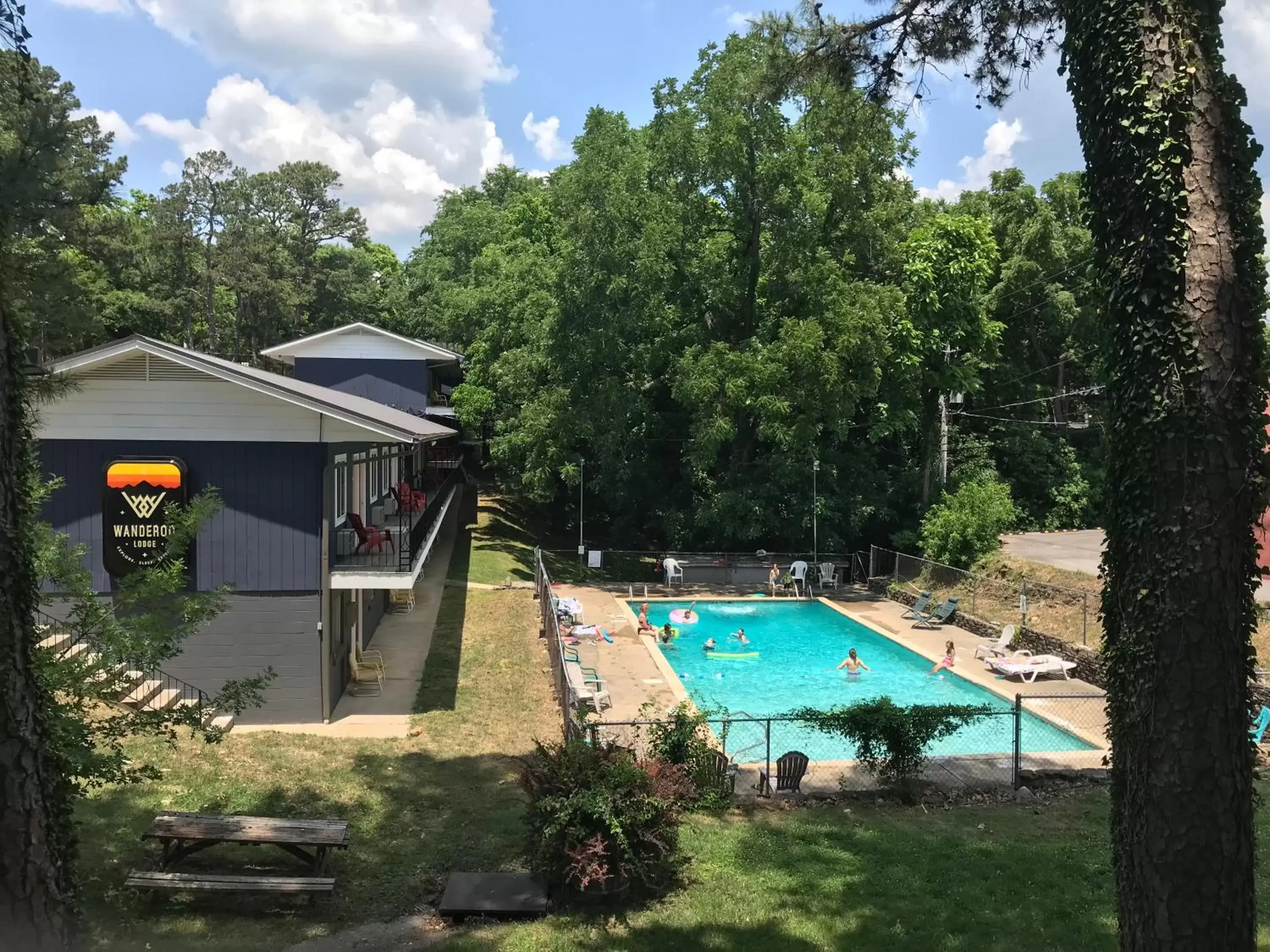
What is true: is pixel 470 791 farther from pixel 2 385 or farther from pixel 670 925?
A: pixel 2 385

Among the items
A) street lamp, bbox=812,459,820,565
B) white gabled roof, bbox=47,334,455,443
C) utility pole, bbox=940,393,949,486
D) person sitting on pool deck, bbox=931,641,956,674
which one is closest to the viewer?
white gabled roof, bbox=47,334,455,443

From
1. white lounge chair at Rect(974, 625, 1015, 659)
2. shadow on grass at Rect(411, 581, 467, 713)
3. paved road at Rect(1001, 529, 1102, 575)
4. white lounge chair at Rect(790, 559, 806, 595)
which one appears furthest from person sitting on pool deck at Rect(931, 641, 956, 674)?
shadow on grass at Rect(411, 581, 467, 713)

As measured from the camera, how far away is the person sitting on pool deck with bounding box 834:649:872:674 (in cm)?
2061

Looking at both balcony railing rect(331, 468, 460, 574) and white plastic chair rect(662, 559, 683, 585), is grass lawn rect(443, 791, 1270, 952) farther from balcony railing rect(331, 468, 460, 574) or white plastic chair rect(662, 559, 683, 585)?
white plastic chair rect(662, 559, 683, 585)

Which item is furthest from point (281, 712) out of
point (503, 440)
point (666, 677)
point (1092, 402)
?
point (1092, 402)

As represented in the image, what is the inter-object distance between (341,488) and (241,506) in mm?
3348

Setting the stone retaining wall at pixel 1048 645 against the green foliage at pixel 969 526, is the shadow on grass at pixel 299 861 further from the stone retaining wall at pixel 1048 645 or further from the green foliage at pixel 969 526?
the green foliage at pixel 969 526

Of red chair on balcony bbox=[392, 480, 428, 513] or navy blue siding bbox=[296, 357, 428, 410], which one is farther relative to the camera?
navy blue siding bbox=[296, 357, 428, 410]

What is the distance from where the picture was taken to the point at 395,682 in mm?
17297

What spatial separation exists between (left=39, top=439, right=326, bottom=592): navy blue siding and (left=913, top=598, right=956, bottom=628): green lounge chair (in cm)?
1689

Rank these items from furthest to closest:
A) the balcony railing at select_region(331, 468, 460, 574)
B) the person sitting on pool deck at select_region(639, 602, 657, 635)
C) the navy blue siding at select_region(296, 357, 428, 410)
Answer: the navy blue siding at select_region(296, 357, 428, 410) → the person sitting on pool deck at select_region(639, 602, 657, 635) → the balcony railing at select_region(331, 468, 460, 574)

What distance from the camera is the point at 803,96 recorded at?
9352 millimetres

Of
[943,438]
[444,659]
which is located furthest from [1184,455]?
[943,438]

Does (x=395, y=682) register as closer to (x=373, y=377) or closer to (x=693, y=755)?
(x=693, y=755)
